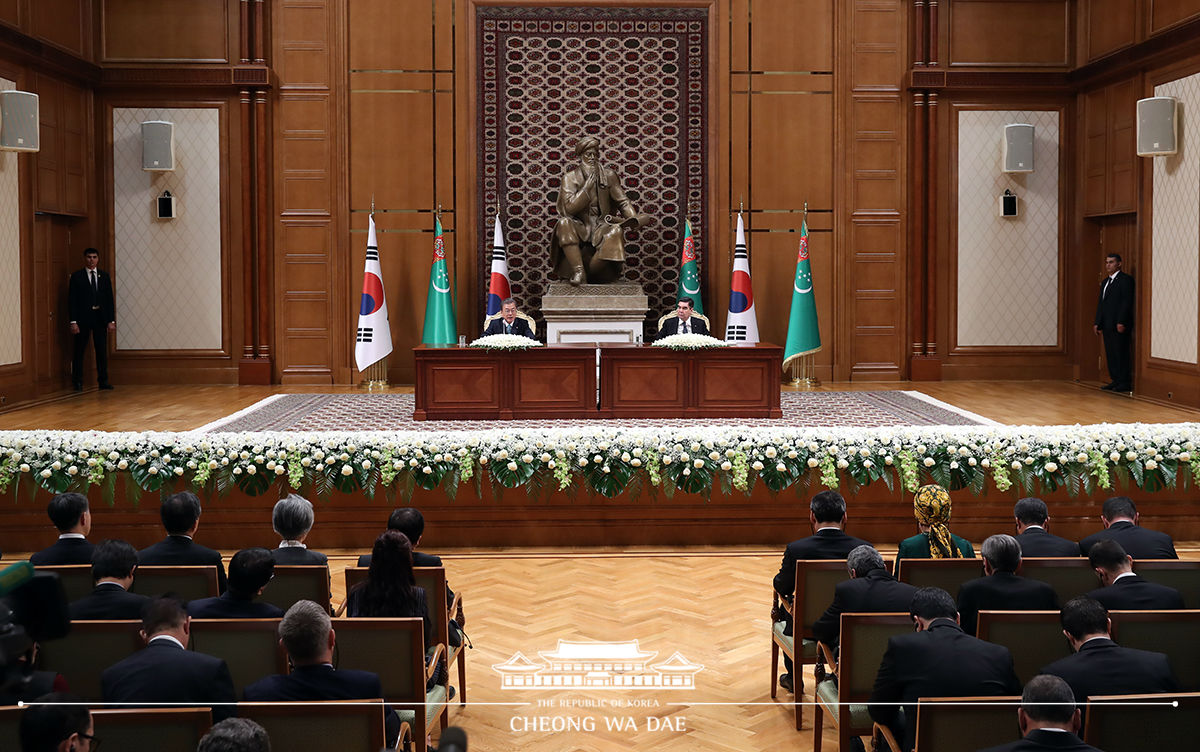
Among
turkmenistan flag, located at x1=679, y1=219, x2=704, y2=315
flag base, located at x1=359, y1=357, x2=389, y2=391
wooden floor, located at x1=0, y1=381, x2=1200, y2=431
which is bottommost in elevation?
wooden floor, located at x1=0, y1=381, x2=1200, y2=431

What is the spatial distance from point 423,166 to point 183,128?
2.76m

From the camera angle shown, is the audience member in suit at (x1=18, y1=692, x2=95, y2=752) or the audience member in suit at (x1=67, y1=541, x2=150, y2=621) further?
the audience member in suit at (x1=67, y1=541, x2=150, y2=621)

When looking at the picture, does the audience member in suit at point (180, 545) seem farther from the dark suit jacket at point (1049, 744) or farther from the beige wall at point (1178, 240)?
the beige wall at point (1178, 240)

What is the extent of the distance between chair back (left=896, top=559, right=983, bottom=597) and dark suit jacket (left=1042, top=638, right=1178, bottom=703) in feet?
3.27

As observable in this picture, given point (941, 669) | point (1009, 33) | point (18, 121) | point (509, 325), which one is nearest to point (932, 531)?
point (941, 669)

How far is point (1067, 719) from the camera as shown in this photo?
2320mm

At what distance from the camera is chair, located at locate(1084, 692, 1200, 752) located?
2457 mm

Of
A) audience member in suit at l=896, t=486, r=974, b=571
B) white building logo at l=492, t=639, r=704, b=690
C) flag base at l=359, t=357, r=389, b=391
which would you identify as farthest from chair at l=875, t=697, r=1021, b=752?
flag base at l=359, t=357, r=389, b=391

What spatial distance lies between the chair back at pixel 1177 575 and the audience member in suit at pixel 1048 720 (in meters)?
1.72

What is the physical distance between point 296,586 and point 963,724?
7.55 ft

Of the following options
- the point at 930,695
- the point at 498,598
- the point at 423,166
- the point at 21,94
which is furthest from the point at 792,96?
the point at 930,695

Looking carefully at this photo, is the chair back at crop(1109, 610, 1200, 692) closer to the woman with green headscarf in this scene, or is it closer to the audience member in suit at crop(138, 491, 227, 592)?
the woman with green headscarf

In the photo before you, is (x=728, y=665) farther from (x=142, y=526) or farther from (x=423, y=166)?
(x=423, y=166)

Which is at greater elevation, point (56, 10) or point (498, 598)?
point (56, 10)
